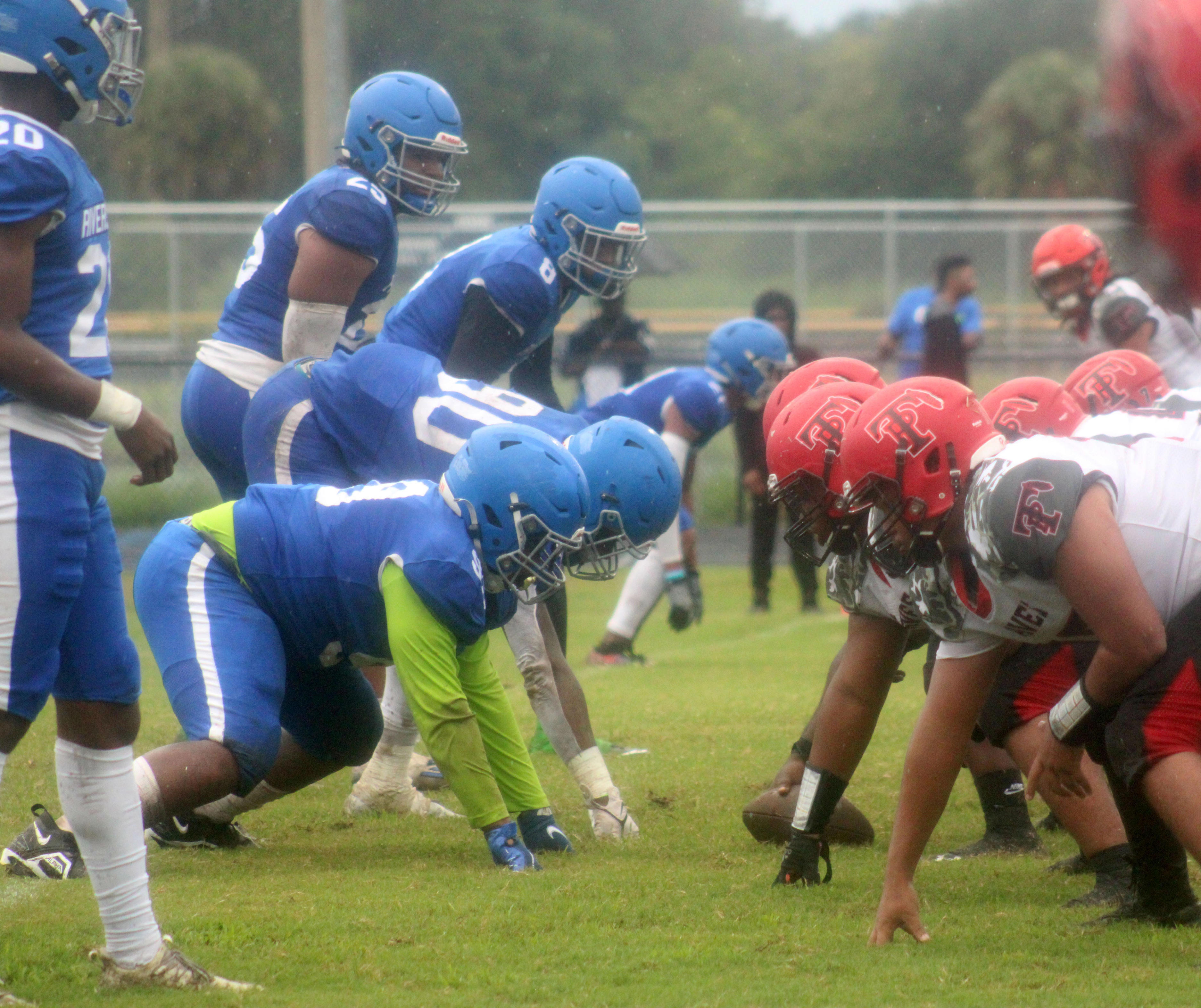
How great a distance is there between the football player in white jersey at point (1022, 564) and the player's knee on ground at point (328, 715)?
1.58 m

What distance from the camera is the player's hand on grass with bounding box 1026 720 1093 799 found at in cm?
326

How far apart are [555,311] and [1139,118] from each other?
134 inches

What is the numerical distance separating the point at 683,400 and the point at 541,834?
316 centimetres

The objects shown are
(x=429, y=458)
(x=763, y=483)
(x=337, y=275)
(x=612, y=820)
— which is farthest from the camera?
(x=763, y=483)

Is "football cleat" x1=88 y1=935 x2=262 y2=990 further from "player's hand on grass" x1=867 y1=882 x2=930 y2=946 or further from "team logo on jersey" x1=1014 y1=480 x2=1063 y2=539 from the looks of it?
"team logo on jersey" x1=1014 y1=480 x2=1063 y2=539

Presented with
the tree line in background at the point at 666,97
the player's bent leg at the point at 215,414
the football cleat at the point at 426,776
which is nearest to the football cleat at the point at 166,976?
the football cleat at the point at 426,776

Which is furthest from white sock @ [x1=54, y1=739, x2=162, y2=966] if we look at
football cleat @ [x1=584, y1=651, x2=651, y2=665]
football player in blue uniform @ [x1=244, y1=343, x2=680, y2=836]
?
football cleat @ [x1=584, y1=651, x2=651, y2=665]

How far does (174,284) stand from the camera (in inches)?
645

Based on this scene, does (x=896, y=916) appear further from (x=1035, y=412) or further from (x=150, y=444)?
(x=150, y=444)

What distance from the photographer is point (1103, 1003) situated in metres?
2.92

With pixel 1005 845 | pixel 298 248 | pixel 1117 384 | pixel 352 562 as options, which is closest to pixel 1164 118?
pixel 352 562

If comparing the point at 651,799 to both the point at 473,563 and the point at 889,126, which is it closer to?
the point at 473,563

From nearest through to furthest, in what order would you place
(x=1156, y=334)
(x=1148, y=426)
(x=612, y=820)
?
(x=1148, y=426) → (x=612, y=820) → (x=1156, y=334)

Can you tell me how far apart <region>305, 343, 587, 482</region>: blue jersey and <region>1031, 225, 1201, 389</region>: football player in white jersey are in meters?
2.79
